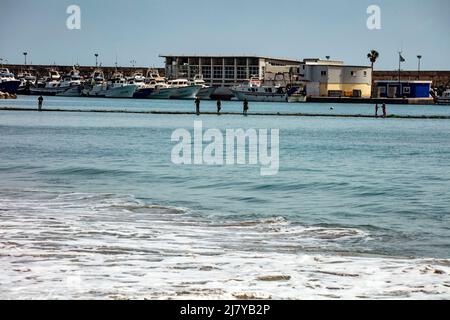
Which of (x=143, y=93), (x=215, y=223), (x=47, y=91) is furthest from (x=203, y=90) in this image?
(x=215, y=223)

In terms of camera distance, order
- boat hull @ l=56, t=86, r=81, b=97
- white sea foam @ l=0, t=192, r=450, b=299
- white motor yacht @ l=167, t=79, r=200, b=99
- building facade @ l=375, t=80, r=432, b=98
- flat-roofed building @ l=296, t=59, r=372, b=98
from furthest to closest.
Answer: boat hull @ l=56, t=86, r=81, b=97
white motor yacht @ l=167, t=79, r=200, b=99
building facade @ l=375, t=80, r=432, b=98
flat-roofed building @ l=296, t=59, r=372, b=98
white sea foam @ l=0, t=192, r=450, b=299

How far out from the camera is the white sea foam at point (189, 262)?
10227 mm

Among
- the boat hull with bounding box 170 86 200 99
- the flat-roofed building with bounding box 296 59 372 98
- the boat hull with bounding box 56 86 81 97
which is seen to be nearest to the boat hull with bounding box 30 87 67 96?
the boat hull with bounding box 56 86 81 97

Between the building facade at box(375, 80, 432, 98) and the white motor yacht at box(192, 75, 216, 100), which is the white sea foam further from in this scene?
the white motor yacht at box(192, 75, 216, 100)

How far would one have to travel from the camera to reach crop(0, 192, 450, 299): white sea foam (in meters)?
10.2

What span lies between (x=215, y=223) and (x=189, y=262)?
14.8ft

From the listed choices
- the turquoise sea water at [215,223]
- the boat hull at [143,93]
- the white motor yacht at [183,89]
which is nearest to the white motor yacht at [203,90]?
the white motor yacht at [183,89]

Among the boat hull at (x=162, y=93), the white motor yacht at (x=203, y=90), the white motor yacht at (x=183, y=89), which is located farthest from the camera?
the white motor yacht at (x=203, y=90)

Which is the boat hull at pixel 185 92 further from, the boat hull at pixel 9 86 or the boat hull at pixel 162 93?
the boat hull at pixel 9 86

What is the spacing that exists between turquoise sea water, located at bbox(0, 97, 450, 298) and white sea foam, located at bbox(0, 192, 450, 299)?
3 cm

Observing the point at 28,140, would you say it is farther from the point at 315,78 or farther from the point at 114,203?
the point at 315,78

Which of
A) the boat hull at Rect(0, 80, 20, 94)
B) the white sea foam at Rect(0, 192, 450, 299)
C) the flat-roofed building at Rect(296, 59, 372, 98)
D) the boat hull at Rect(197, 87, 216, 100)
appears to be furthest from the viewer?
the boat hull at Rect(197, 87, 216, 100)

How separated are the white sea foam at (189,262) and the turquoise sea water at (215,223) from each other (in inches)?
1.0

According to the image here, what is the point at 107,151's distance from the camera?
130 ft
